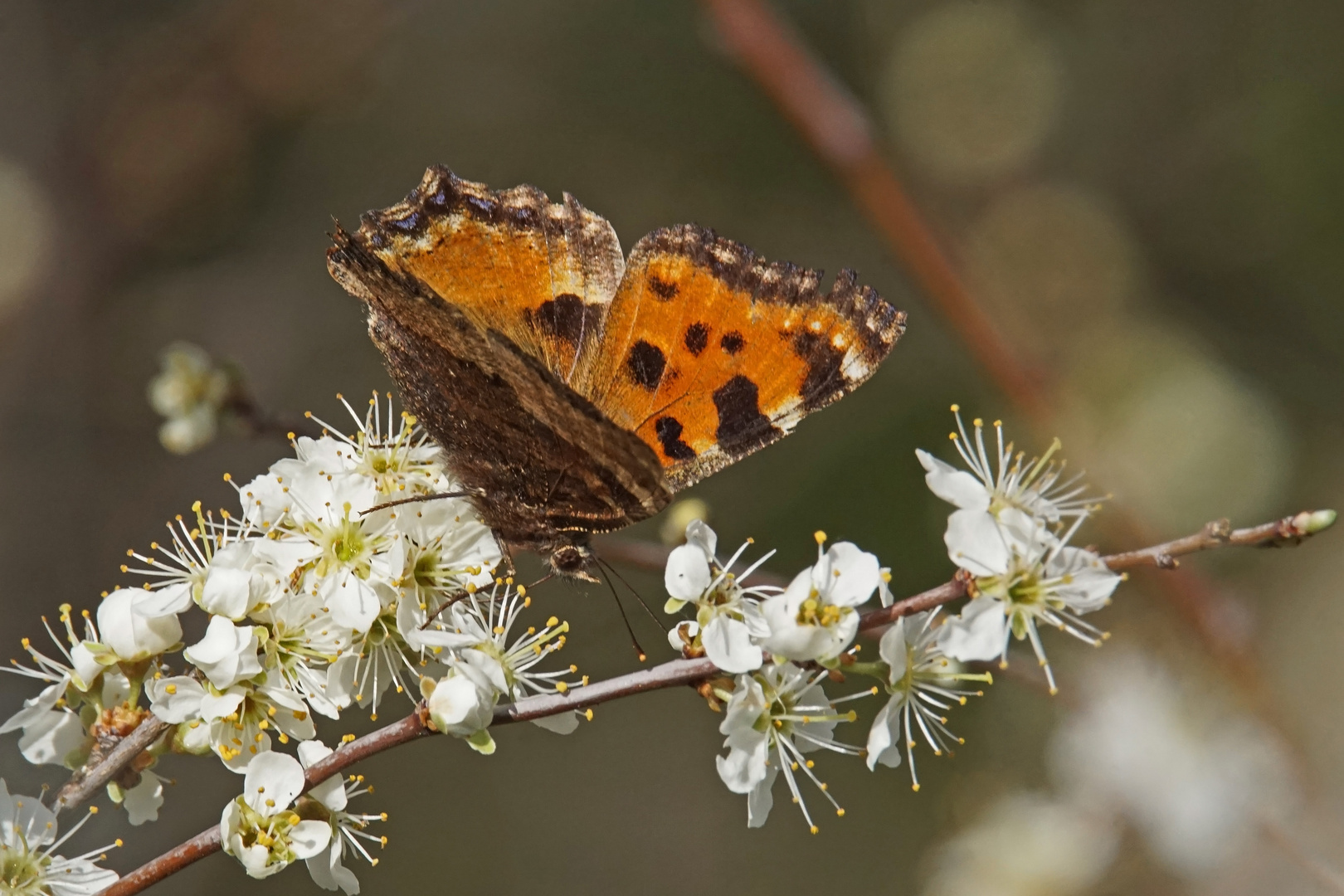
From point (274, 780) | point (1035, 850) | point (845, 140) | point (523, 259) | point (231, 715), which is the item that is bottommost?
point (1035, 850)

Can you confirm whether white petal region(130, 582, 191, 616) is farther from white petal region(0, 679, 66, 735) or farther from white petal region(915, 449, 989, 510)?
white petal region(915, 449, 989, 510)

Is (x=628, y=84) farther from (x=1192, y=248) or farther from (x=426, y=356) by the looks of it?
(x=426, y=356)

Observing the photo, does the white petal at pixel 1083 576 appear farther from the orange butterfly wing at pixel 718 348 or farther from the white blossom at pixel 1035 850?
the white blossom at pixel 1035 850

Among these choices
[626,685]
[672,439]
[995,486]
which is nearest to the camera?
[626,685]

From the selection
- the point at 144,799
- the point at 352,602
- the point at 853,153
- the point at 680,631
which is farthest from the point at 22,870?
the point at 853,153

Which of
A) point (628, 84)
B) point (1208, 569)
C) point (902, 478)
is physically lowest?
point (1208, 569)

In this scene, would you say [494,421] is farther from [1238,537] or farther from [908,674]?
[1238,537]

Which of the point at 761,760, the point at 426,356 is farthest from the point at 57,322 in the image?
the point at 761,760
